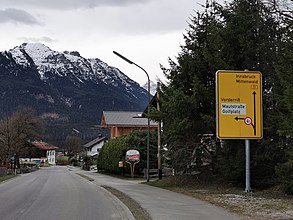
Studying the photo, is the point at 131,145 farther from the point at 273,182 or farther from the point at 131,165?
the point at 273,182

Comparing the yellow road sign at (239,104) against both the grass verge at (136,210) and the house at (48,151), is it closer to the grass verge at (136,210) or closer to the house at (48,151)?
the grass verge at (136,210)

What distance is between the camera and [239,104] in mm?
22391

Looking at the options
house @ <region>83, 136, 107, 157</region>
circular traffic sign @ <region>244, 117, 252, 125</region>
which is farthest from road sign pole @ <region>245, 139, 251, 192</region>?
house @ <region>83, 136, 107, 157</region>

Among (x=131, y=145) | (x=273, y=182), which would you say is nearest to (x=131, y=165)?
(x=131, y=145)

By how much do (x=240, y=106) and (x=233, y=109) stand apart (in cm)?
33

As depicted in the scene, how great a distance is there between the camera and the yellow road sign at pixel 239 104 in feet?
72.6

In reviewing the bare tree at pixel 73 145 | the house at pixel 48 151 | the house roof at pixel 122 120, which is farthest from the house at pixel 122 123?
the bare tree at pixel 73 145

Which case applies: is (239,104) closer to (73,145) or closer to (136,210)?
(136,210)

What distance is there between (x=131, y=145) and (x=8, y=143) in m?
38.2

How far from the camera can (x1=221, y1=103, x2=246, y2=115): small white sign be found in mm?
22203

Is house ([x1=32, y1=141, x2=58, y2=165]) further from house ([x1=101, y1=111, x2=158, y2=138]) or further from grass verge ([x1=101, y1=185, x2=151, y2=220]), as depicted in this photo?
grass verge ([x1=101, y1=185, x2=151, y2=220])

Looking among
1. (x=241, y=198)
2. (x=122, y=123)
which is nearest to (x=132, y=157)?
(x=241, y=198)

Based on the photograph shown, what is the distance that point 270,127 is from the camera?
71.0 ft

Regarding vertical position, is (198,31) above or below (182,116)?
above
